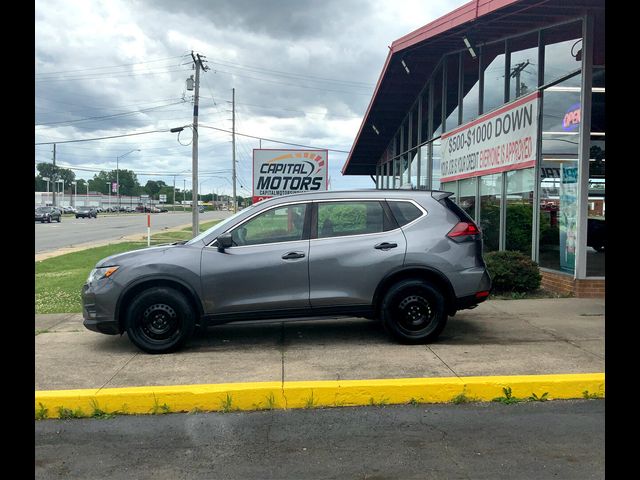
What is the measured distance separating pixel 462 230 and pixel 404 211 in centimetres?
69

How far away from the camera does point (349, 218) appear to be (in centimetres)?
616

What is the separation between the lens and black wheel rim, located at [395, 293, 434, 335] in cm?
597

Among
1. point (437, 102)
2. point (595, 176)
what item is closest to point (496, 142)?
point (595, 176)

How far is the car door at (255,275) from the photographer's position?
576 centimetres

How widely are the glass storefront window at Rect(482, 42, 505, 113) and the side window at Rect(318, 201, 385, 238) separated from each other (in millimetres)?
6710

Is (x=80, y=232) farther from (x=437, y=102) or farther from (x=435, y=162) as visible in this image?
(x=437, y=102)

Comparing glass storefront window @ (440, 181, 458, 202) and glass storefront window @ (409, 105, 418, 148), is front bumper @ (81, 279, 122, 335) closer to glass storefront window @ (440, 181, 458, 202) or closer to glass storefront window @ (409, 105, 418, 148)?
glass storefront window @ (440, 181, 458, 202)

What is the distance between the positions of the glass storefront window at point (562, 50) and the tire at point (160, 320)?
24.5 ft

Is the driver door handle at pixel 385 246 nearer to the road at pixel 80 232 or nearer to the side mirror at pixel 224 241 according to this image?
the side mirror at pixel 224 241

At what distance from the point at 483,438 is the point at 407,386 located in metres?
0.87

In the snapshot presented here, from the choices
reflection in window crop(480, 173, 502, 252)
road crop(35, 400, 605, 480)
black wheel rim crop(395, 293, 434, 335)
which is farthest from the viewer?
reflection in window crop(480, 173, 502, 252)

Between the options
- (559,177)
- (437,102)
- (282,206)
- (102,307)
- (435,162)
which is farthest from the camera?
(435,162)

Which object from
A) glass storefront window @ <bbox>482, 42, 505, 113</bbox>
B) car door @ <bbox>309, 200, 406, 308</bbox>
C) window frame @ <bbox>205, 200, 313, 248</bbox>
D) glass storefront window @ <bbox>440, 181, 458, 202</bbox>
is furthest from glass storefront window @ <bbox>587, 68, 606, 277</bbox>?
window frame @ <bbox>205, 200, 313, 248</bbox>

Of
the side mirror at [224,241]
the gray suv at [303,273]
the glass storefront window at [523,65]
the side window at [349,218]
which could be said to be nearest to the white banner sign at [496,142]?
the glass storefront window at [523,65]
